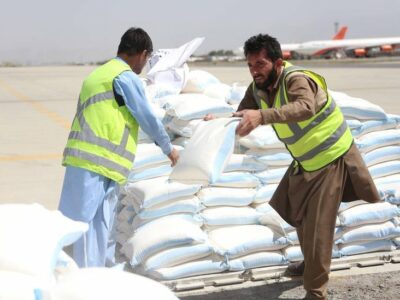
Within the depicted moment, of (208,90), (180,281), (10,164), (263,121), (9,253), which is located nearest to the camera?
(9,253)

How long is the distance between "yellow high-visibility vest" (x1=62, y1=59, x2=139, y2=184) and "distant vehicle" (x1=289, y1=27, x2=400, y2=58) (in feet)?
251

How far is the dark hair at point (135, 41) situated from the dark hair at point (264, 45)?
56cm

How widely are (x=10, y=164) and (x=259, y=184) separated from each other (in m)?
4.72

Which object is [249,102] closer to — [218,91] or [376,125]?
[376,125]

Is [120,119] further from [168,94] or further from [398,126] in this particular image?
[168,94]

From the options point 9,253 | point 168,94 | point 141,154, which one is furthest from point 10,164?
point 9,253

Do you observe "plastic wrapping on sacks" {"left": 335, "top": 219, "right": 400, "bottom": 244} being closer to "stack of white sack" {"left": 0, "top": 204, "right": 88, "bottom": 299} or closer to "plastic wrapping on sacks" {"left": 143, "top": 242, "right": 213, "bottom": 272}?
"plastic wrapping on sacks" {"left": 143, "top": 242, "right": 213, "bottom": 272}

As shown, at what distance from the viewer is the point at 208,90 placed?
20.6 ft

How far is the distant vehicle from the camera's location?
77812 millimetres

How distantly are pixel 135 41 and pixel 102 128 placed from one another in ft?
1.71

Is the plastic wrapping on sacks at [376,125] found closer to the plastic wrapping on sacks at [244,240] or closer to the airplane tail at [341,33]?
the plastic wrapping on sacks at [244,240]

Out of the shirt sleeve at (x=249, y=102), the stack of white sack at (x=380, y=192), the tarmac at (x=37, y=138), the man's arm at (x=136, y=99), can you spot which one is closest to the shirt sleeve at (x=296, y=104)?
the shirt sleeve at (x=249, y=102)

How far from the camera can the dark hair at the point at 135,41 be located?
139 inches

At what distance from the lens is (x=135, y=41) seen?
3.52 m
